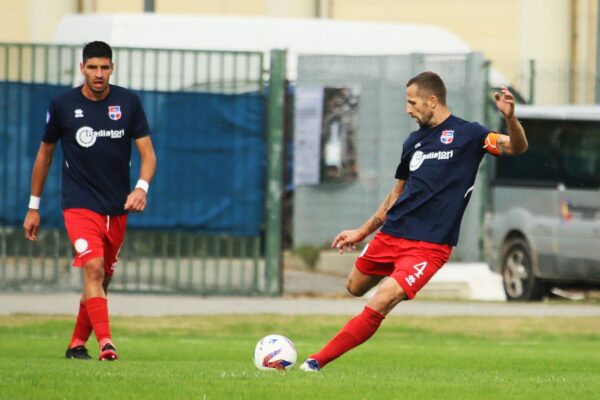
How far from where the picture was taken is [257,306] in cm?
1825

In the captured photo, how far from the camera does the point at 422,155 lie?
1016 cm

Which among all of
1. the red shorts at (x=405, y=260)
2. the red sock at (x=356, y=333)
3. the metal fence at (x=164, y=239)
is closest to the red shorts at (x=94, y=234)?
the red shorts at (x=405, y=260)

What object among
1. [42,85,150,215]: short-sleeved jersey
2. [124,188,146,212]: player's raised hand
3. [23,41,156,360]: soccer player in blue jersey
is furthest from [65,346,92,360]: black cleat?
[124,188,146,212]: player's raised hand

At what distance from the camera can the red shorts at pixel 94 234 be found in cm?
1125

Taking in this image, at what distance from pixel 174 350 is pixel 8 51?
6.52 m

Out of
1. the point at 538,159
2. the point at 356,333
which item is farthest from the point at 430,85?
the point at 538,159

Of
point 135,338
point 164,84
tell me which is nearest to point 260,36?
point 164,84

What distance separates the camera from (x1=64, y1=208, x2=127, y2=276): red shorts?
1125 cm

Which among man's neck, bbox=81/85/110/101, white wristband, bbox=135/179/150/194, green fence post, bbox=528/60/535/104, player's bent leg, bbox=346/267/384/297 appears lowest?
player's bent leg, bbox=346/267/384/297

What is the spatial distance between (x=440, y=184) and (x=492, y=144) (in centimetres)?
40

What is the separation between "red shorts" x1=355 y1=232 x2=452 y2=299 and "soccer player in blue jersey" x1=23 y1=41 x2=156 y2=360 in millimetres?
1845

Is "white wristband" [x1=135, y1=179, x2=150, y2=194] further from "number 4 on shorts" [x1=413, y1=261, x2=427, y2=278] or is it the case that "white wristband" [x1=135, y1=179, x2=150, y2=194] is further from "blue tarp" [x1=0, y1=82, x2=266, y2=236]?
"blue tarp" [x1=0, y1=82, x2=266, y2=236]

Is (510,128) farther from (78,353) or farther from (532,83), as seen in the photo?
(532,83)

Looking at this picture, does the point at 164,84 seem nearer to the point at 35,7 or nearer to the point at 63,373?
the point at 63,373
